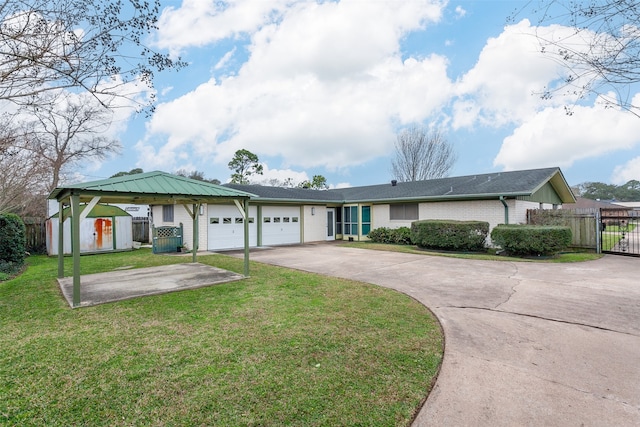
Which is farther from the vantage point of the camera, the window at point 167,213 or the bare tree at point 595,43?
the window at point 167,213

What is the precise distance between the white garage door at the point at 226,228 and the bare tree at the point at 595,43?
42.9 ft

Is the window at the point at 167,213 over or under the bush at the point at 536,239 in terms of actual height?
over

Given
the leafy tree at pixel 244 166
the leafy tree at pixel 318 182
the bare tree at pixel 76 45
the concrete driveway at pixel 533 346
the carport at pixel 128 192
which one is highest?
the leafy tree at pixel 244 166

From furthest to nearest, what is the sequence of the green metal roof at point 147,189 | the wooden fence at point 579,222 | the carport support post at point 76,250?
the wooden fence at point 579,222, the green metal roof at point 147,189, the carport support post at point 76,250

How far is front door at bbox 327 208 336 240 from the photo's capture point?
1933 cm

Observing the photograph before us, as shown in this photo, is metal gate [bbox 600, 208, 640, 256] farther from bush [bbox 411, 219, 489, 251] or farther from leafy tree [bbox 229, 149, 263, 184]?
leafy tree [bbox 229, 149, 263, 184]

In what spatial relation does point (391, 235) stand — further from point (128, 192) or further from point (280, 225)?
point (128, 192)

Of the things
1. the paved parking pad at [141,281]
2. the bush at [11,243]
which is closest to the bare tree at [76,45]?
the paved parking pad at [141,281]

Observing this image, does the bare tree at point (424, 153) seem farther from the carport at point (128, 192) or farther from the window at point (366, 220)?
the carport at point (128, 192)

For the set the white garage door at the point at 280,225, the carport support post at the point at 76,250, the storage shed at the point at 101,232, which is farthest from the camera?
the white garage door at the point at 280,225

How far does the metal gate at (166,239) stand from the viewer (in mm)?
13562

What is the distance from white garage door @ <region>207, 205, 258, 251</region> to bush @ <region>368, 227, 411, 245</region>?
254 inches

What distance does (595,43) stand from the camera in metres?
3.52

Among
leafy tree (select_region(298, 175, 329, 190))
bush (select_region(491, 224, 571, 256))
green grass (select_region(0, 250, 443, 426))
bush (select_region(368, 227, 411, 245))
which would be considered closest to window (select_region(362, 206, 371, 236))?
bush (select_region(368, 227, 411, 245))
